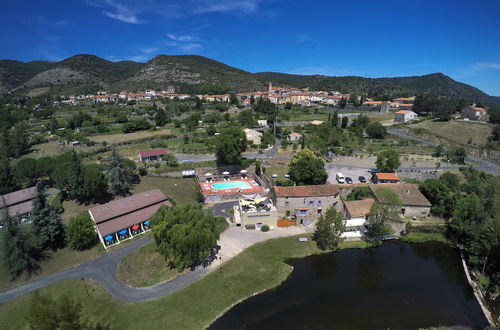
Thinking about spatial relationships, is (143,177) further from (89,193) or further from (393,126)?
(393,126)

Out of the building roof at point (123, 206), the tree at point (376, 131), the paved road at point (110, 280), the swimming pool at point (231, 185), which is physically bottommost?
the paved road at point (110, 280)

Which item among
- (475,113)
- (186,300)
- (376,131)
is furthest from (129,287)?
(475,113)

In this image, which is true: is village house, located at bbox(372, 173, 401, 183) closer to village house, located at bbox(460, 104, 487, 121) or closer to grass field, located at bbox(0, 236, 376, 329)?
grass field, located at bbox(0, 236, 376, 329)

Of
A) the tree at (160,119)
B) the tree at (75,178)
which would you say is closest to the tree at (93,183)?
the tree at (75,178)

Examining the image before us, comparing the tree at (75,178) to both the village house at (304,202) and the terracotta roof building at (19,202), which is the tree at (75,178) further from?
the village house at (304,202)

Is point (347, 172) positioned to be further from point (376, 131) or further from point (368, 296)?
point (376, 131)
